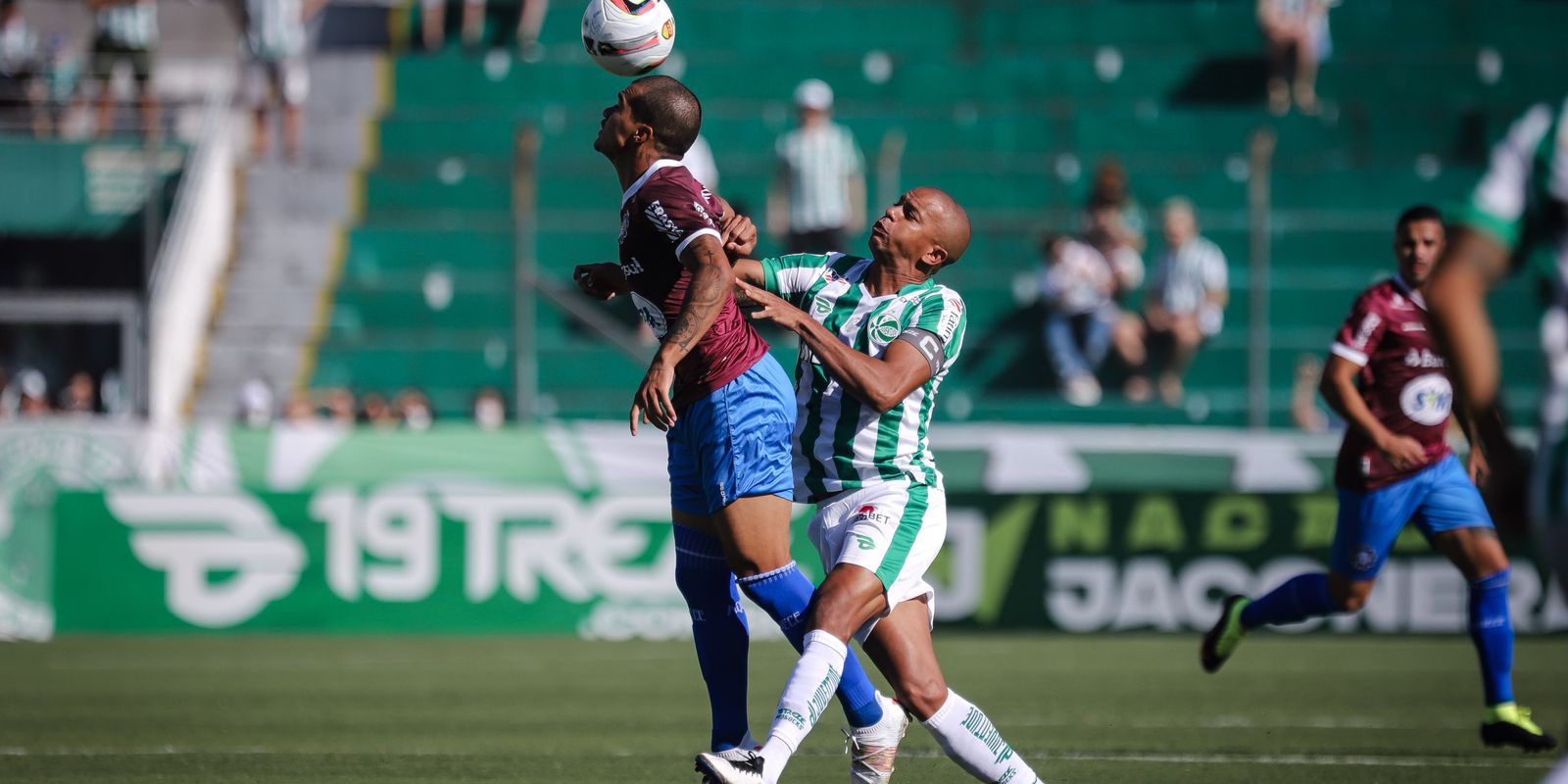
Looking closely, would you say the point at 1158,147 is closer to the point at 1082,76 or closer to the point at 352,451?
the point at 1082,76

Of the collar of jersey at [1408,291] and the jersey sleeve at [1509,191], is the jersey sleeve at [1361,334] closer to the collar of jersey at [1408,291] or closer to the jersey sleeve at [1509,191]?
the collar of jersey at [1408,291]

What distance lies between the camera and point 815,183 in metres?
17.0

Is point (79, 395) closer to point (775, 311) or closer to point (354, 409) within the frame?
point (354, 409)

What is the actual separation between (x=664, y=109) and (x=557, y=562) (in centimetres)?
886

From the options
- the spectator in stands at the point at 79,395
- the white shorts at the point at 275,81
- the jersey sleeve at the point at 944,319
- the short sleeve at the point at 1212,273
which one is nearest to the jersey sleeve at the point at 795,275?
the jersey sleeve at the point at 944,319

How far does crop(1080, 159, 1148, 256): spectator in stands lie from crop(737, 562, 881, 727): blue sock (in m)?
11.5

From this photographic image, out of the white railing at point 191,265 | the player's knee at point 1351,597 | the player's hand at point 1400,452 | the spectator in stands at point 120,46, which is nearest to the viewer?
the player's hand at point 1400,452

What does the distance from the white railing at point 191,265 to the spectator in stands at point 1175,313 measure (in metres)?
8.51

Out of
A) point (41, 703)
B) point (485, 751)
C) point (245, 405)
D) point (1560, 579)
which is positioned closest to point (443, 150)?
point (245, 405)

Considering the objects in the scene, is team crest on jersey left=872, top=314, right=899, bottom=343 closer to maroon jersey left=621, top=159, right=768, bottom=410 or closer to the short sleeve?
maroon jersey left=621, top=159, right=768, bottom=410

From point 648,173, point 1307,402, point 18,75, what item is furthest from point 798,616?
point 18,75

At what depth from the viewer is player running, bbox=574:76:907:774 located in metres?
6.02

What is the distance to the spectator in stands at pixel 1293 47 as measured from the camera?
20469 mm

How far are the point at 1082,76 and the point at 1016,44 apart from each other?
104 centimetres
